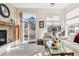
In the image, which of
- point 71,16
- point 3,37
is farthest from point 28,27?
point 71,16

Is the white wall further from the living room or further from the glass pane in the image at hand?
the glass pane

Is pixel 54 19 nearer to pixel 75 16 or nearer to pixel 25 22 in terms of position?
pixel 75 16

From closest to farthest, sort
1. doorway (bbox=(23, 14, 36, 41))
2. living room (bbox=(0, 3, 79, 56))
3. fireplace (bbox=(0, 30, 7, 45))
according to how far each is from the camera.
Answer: living room (bbox=(0, 3, 79, 56)) → doorway (bbox=(23, 14, 36, 41)) → fireplace (bbox=(0, 30, 7, 45))

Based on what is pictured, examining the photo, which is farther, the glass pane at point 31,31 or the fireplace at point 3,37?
the fireplace at point 3,37

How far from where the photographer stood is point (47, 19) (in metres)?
3.82

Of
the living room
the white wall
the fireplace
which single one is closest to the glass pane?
the living room

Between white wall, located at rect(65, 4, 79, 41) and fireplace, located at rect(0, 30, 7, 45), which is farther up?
white wall, located at rect(65, 4, 79, 41)

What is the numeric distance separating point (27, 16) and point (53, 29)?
2.79 ft

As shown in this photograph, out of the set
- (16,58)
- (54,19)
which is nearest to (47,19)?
(54,19)

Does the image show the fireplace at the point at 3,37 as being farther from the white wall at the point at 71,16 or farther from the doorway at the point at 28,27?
the white wall at the point at 71,16

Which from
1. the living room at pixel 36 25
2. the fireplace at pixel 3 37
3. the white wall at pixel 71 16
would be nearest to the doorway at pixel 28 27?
the living room at pixel 36 25

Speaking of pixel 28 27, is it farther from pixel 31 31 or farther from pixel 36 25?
pixel 36 25

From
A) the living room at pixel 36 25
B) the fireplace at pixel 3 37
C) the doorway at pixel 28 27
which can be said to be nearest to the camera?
the living room at pixel 36 25

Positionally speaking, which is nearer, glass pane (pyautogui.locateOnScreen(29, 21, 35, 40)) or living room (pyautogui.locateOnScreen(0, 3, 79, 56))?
living room (pyautogui.locateOnScreen(0, 3, 79, 56))
